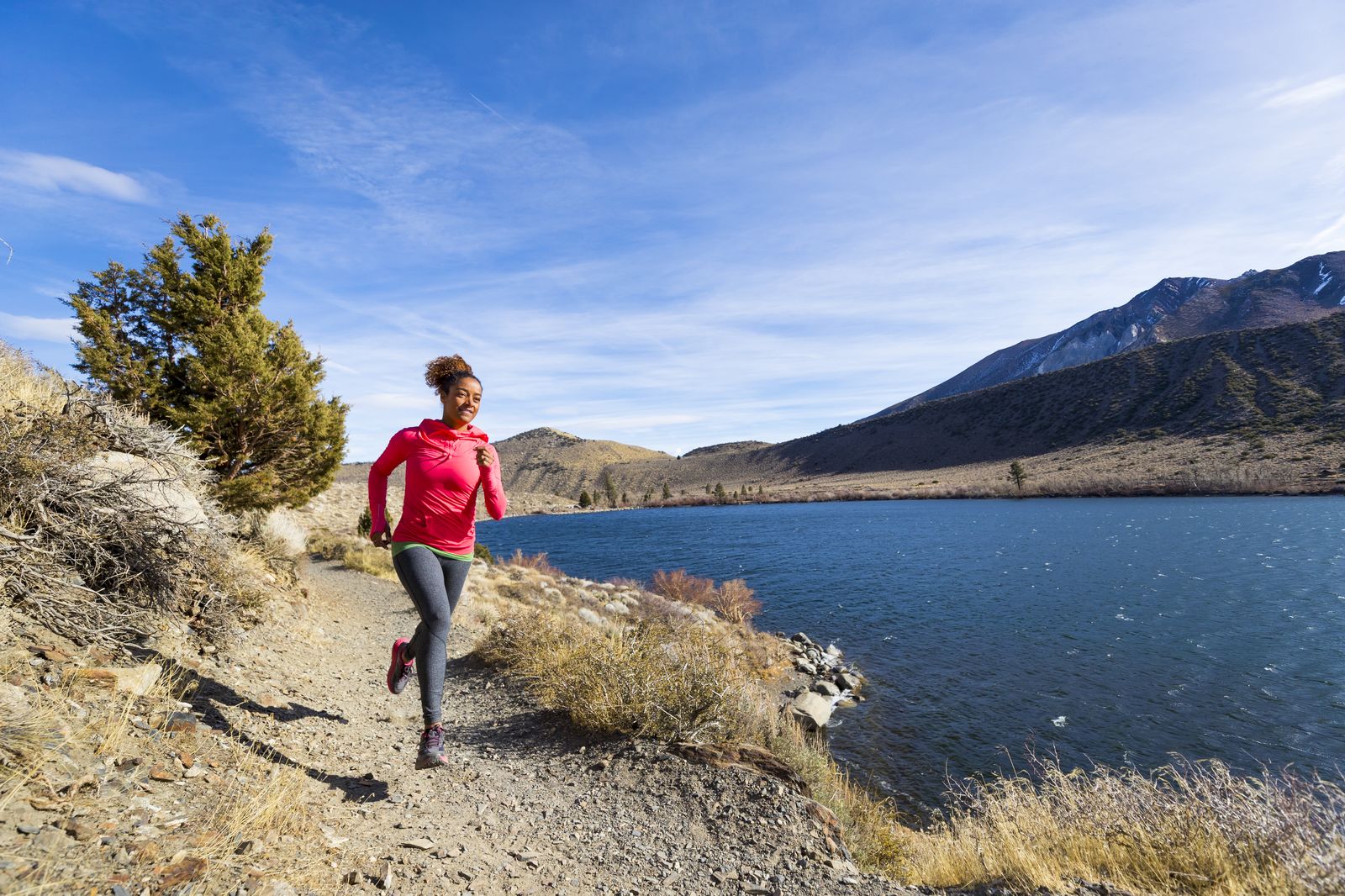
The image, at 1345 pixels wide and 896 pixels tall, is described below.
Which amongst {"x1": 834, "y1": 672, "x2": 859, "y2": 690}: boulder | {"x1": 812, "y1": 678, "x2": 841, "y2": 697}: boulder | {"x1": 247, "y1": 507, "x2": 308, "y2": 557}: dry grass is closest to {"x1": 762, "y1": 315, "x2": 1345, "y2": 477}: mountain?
{"x1": 834, "y1": 672, "x2": 859, "y2": 690}: boulder

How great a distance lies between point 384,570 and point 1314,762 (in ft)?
56.5

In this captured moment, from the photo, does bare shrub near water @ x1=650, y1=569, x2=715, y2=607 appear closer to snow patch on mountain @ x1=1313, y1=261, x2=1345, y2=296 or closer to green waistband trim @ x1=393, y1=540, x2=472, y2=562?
green waistband trim @ x1=393, y1=540, x2=472, y2=562

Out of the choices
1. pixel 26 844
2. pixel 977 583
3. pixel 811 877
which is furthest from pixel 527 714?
pixel 977 583

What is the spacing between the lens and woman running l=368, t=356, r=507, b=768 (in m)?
3.71

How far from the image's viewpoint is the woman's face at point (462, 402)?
3953mm

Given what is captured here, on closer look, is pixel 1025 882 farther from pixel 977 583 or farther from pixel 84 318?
pixel 977 583

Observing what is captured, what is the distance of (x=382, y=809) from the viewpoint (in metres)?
3.45

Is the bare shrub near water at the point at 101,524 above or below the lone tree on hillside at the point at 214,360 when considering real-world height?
below

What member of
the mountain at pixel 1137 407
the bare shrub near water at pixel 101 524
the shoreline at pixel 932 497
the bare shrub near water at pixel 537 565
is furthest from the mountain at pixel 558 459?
the bare shrub near water at pixel 101 524

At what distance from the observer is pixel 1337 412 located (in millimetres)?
50250

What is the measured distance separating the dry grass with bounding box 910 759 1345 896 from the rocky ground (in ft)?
3.48

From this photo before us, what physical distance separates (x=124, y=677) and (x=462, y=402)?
2.50 metres

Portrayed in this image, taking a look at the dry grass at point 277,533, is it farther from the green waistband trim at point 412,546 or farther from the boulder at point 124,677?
the green waistband trim at point 412,546

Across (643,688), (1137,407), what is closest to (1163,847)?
(643,688)
